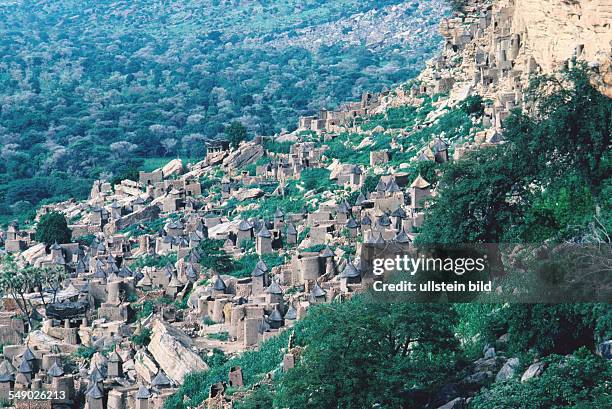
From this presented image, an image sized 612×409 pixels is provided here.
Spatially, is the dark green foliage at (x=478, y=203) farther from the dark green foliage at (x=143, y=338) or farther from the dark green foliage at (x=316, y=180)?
the dark green foliage at (x=316, y=180)

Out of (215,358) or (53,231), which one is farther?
(53,231)

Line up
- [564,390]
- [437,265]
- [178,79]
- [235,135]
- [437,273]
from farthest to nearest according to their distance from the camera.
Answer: [178,79] → [235,135] → [437,265] → [437,273] → [564,390]

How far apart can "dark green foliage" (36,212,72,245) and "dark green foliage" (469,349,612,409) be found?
32514 millimetres

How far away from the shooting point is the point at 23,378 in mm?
36062

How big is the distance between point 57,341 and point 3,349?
1349 mm

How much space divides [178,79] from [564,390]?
443ft

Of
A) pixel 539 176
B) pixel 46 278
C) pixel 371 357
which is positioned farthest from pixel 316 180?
pixel 371 357

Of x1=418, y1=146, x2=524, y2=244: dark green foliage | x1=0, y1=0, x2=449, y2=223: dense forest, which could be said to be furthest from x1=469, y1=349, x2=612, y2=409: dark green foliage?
x1=0, y1=0, x2=449, y2=223: dense forest

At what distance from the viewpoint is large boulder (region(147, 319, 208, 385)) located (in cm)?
3422

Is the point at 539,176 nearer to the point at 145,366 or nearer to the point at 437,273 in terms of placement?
the point at 437,273

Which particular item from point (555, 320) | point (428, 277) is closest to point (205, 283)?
point (428, 277)

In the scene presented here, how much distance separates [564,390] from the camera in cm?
2100

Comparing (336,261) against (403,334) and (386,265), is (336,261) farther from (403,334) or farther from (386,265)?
(403,334)

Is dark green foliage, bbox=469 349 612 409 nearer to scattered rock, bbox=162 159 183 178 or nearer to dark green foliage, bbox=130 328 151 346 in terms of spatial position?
dark green foliage, bbox=130 328 151 346
